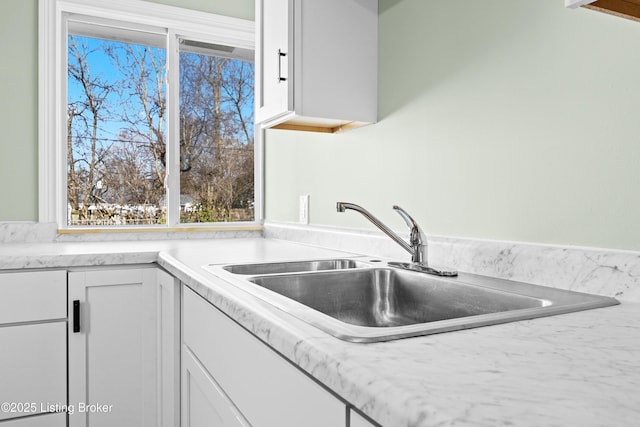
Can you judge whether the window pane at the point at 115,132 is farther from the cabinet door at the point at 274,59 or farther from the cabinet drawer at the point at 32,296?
the cabinet door at the point at 274,59

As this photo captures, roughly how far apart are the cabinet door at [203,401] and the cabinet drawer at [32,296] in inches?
22.0

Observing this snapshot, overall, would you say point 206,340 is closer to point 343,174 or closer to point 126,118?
point 343,174

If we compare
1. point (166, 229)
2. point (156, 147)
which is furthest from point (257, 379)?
point (156, 147)

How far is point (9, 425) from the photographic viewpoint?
152cm

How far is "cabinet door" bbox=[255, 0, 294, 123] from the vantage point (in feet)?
4.93

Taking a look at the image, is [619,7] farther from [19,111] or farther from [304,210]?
[19,111]

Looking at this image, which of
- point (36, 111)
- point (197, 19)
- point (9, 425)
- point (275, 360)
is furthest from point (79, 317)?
point (197, 19)

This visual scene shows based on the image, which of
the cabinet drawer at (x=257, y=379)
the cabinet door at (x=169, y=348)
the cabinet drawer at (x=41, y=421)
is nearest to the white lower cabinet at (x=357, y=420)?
the cabinet drawer at (x=257, y=379)

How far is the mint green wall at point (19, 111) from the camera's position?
6.60ft

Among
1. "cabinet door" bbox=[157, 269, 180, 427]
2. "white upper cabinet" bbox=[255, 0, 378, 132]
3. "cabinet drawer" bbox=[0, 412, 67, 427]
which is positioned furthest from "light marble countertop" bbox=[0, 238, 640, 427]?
"cabinet drawer" bbox=[0, 412, 67, 427]

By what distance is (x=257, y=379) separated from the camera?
773mm

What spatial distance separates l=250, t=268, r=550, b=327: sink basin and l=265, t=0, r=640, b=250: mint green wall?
0.67 ft

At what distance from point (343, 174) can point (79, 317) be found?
42.8 inches

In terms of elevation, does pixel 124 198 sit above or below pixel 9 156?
below
